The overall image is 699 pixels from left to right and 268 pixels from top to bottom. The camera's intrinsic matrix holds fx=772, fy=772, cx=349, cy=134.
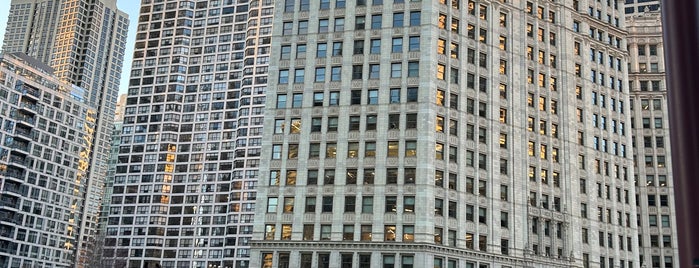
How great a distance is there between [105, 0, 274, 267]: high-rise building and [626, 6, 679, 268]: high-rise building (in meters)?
79.3

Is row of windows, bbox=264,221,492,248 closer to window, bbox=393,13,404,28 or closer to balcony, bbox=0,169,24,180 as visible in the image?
window, bbox=393,13,404,28

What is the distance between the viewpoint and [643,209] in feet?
399

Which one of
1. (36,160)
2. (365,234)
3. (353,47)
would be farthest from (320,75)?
(36,160)

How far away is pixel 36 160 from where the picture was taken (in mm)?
161250

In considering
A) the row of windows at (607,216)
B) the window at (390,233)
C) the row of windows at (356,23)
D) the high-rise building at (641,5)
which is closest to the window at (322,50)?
the row of windows at (356,23)

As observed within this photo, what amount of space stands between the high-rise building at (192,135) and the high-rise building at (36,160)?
1230cm

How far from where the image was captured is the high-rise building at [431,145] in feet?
259

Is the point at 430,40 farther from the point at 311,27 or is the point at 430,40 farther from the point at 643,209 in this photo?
the point at 643,209

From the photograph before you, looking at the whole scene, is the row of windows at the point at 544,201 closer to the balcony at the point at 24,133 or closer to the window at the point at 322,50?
the window at the point at 322,50

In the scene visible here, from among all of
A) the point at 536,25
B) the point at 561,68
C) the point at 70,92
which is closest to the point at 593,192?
the point at 561,68

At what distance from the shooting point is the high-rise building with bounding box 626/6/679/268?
118875mm

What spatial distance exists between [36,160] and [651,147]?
4719 inches

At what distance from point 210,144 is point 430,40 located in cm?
10765

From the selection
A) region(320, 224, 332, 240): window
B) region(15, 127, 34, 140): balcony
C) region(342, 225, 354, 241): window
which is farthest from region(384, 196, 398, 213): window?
region(15, 127, 34, 140): balcony
